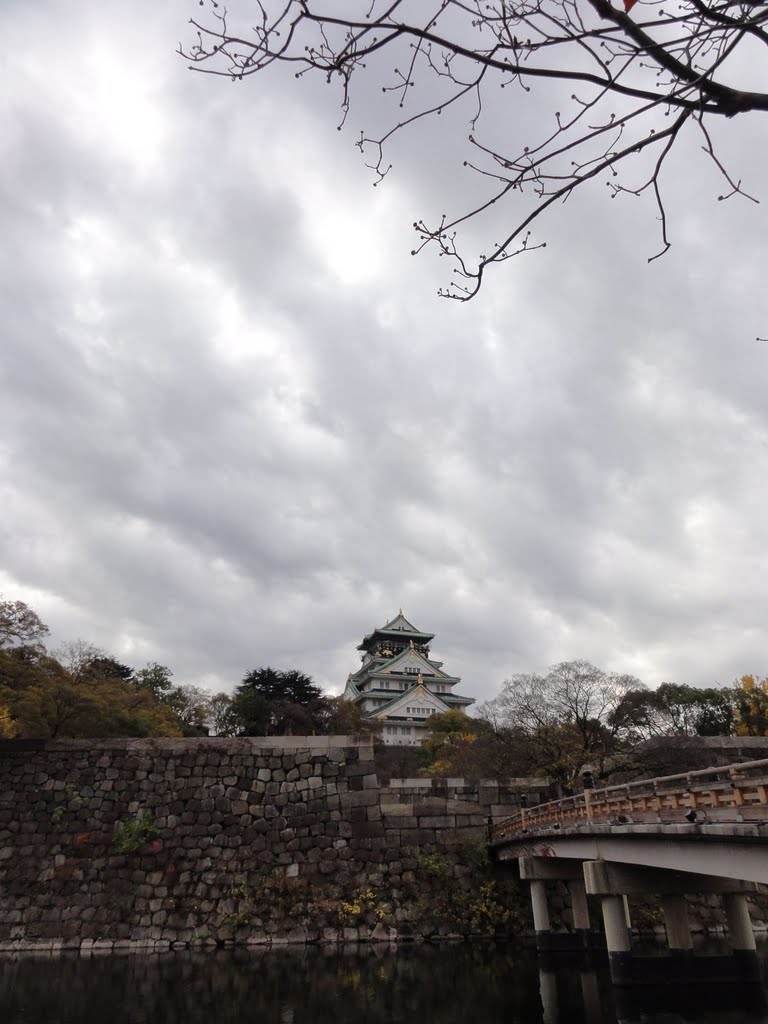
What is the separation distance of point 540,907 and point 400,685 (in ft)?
169

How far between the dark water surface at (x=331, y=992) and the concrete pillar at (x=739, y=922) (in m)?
0.78

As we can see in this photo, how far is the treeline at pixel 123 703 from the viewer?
20.0 meters

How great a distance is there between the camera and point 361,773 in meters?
16.9

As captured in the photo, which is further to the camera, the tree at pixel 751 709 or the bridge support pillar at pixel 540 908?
the tree at pixel 751 709

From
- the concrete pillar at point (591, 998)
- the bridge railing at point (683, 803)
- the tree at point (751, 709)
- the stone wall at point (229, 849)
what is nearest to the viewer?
the bridge railing at point (683, 803)

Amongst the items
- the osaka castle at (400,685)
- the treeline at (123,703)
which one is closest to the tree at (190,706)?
the treeline at (123,703)

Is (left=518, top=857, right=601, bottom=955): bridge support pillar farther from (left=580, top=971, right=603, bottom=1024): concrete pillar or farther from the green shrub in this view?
the green shrub

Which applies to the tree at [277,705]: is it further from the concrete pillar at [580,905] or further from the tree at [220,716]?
the concrete pillar at [580,905]

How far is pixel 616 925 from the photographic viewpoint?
31.9 feet

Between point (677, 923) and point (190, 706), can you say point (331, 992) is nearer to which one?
point (677, 923)

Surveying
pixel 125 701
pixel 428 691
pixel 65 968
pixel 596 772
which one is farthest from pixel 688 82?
pixel 428 691

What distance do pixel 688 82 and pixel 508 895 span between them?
56.1ft

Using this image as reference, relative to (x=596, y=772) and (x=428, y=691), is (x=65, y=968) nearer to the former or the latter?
(x=596, y=772)

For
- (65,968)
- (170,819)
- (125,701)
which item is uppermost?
(125,701)
